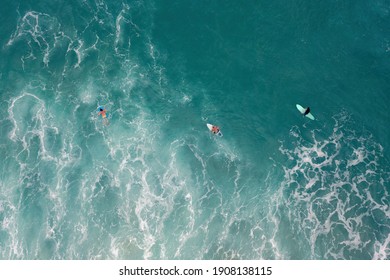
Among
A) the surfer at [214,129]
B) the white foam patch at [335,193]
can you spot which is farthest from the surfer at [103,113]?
the white foam patch at [335,193]

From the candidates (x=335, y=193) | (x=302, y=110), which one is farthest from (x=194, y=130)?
(x=335, y=193)

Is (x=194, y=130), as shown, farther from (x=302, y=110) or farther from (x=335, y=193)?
(x=335, y=193)

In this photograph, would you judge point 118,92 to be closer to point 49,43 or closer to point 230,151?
point 49,43

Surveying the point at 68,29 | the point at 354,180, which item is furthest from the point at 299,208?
the point at 68,29

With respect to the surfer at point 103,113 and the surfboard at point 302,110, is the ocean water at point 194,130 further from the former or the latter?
the surfboard at point 302,110

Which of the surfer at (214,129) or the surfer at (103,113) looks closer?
the surfer at (214,129)

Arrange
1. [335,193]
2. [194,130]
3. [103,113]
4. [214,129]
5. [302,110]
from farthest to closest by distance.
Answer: [103,113] < [194,130] < [302,110] < [214,129] < [335,193]

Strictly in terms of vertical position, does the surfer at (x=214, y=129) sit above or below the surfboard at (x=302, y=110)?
below

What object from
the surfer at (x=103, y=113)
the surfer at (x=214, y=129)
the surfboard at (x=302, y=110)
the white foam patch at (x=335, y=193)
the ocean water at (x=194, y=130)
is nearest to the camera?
the white foam patch at (x=335, y=193)

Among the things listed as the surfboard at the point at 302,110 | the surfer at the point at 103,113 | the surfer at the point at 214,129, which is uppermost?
the surfboard at the point at 302,110
